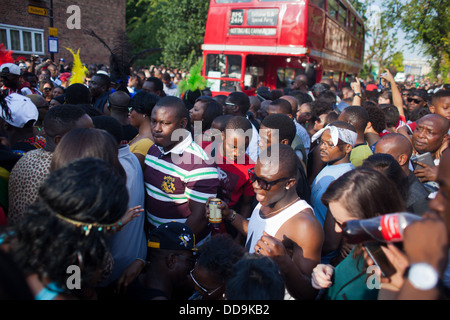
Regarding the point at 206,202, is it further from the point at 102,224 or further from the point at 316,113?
the point at 316,113

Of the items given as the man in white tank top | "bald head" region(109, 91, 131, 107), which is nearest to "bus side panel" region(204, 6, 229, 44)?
"bald head" region(109, 91, 131, 107)

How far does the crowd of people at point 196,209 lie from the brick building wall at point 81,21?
57.1ft

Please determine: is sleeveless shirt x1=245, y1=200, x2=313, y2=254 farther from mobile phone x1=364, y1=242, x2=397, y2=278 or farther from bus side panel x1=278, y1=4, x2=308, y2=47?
bus side panel x1=278, y1=4, x2=308, y2=47

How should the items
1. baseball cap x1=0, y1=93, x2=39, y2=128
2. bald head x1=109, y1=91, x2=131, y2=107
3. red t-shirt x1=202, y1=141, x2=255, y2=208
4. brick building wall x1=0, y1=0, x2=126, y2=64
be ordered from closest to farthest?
baseball cap x1=0, y1=93, x2=39, y2=128, red t-shirt x1=202, y1=141, x2=255, y2=208, bald head x1=109, y1=91, x2=131, y2=107, brick building wall x1=0, y1=0, x2=126, y2=64

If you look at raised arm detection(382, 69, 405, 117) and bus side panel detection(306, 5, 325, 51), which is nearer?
raised arm detection(382, 69, 405, 117)

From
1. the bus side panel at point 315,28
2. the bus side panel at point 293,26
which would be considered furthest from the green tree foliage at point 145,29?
the bus side panel at point 293,26

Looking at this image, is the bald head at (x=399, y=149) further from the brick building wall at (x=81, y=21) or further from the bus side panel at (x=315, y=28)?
the brick building wall at (x=81, y=21)

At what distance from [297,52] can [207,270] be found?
798 centimetres

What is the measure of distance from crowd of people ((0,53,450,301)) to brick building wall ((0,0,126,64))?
1741cm

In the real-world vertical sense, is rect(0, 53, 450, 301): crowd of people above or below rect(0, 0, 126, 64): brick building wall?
below

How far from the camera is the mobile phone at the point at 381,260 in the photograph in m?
1.41

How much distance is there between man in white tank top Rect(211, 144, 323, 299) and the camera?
195 centimetres

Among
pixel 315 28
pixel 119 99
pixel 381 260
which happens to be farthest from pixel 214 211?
pixel 315 28

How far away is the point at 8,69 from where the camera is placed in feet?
16.6
